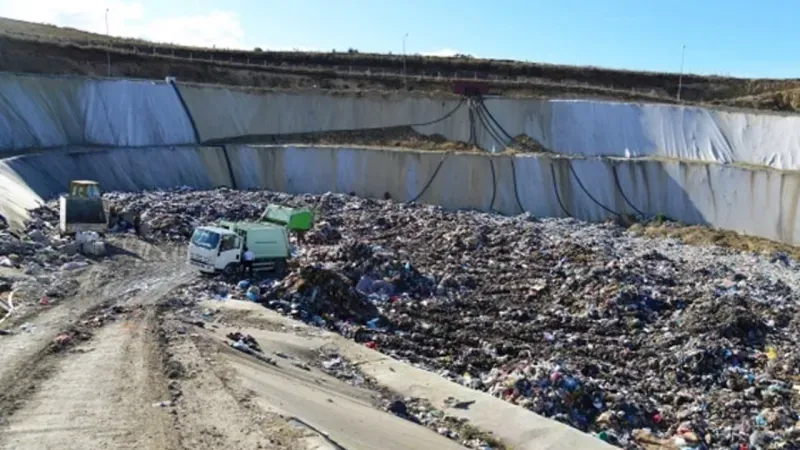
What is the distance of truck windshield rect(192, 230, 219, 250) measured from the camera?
60.3 feet

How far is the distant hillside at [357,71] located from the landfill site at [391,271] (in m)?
5.74

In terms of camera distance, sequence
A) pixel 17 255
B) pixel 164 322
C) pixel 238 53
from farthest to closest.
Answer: pixel 238 53 < pixel 17 255 < pixel 164 322

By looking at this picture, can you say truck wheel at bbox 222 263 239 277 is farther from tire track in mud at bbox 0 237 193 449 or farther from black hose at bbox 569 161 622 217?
black hose at bbox 569 161 622 217

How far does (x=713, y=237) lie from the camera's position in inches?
1172

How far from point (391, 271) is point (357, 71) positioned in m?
35.8

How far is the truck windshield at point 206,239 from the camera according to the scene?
18.4 m

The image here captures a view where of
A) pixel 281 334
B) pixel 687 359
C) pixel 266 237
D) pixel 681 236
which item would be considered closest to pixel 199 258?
pixel 266 237

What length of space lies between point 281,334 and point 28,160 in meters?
20.0

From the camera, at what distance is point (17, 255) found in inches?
707

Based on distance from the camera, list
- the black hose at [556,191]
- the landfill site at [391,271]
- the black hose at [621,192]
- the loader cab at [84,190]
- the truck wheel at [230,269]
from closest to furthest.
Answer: the landfill site at [391,271] < the truck wheel at [230,269] < the loader cab at [84,190] < the black hose at [621,192] < the black hose at [556,191]

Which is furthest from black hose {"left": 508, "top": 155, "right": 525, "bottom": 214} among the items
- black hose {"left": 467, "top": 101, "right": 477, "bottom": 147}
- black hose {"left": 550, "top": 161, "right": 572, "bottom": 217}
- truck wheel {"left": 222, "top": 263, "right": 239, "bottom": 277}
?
truck wheel {"left": 222, "top": 263, "right": 239, "bottom": 277}

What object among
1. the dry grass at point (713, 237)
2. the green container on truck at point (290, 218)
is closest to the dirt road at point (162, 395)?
the green container on truck at point (290, 218)

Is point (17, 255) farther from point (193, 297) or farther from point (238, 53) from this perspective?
point (238, 53)

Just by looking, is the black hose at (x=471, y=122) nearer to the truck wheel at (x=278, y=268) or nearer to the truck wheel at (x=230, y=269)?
the truck wheel at (x=278, y=268)
